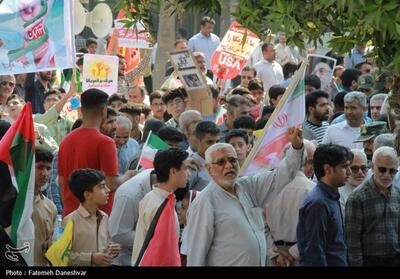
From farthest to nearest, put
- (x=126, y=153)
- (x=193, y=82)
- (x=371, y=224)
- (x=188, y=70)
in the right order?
(x=188, y=70) < (x=193, y=82) < (x=126, y=153) < (x=371, y=224)

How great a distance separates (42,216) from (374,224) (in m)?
2.56

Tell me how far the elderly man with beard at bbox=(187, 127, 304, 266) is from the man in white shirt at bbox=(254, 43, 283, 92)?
11.5 metres

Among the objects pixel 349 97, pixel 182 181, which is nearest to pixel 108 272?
pixel 182 181

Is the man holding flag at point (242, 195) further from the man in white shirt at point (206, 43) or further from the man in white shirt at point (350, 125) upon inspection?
the man in white shirt at point (206, 43)

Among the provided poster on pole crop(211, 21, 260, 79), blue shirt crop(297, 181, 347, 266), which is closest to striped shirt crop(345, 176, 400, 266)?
blue shirt crop(297, 181, 347, 266)

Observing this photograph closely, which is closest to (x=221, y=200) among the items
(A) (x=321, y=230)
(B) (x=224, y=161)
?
(B) (x=224, y=161)

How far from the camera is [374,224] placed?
383 inches

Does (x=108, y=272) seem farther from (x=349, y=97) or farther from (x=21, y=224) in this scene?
(x=349, y=97)

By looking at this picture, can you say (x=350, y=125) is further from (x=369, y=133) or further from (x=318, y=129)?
(x=369, y=133)

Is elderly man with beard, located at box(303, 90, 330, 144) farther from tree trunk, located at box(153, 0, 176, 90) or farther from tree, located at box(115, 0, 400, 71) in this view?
tree trunk, located at box(153, 0, 176, 90)

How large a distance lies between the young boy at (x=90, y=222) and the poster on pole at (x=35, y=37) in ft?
10.7

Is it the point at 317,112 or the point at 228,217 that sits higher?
the point at 317,112

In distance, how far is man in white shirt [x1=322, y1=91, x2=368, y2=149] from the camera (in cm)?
1323

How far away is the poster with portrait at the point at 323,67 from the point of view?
56.4 ft
